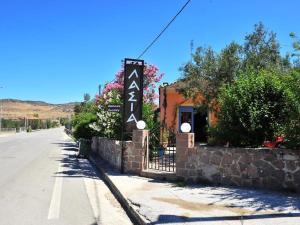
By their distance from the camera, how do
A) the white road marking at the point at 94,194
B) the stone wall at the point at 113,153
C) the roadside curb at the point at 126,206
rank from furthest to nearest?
the stone wall at the point at 113,153 → the white road marking at the point at 94,194 → the roadside curb at the point at 126,206

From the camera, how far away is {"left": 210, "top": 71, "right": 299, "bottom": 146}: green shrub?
11.6m

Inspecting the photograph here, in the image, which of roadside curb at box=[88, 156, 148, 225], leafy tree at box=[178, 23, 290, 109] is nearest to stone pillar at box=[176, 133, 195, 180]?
roadside curb at box=[88, 156, 148, 225]

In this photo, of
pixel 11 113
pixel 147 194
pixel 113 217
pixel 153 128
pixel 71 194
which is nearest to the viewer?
pixel 113 217

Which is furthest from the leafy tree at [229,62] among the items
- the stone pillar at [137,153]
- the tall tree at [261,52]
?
the stone pillar at [137,153]

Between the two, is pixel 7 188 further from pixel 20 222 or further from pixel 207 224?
pixel 207 224

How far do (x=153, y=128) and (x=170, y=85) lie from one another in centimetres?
1127

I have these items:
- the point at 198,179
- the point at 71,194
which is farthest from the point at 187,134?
the point at 71,194

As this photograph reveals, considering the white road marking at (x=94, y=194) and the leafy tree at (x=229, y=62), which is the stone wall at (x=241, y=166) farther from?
the leafy tree at (x=229, y=62)

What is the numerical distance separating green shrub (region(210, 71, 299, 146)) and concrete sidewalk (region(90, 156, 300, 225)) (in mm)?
1845

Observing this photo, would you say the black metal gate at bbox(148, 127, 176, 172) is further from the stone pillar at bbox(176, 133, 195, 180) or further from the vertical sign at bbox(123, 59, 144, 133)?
the stone pillar at bbox(176, 133, 195, 180)

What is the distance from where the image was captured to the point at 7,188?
1169 cm

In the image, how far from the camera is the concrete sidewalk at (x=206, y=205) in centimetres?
750

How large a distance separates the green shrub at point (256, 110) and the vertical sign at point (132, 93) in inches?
160

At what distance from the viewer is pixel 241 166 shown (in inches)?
429
